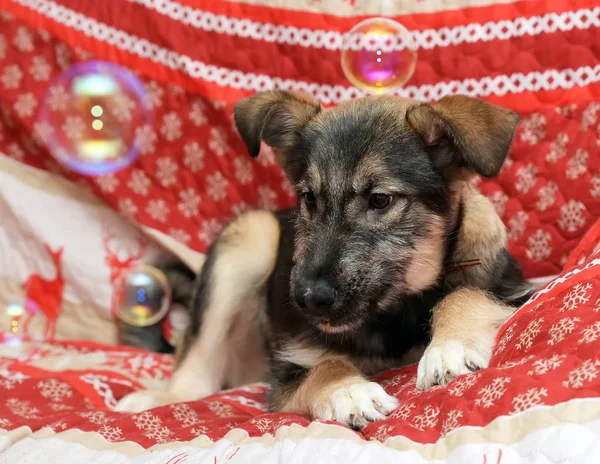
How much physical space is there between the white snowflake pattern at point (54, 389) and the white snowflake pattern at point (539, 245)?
1.72 metres

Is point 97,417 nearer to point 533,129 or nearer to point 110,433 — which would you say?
point 110,433

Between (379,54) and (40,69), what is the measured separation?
154 centimetres

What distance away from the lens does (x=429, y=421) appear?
1.43 m

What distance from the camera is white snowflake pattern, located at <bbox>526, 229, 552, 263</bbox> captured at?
271 centimetres

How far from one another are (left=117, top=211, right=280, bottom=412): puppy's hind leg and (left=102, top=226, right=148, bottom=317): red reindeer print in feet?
1.93

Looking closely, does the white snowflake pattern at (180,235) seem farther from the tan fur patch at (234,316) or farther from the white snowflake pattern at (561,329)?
the white snowflake pattern at (561,329)

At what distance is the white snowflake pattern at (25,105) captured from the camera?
310 centimetres

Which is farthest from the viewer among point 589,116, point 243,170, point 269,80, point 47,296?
point 47,296

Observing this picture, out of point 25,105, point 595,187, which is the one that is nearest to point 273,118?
point 595,187

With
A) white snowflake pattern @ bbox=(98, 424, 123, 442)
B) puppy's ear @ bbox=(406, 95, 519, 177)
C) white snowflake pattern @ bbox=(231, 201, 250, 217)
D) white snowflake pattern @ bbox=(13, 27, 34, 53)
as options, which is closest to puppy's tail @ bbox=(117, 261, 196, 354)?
white snowflake pattern @ bbox=(231, 201, 250, 217)

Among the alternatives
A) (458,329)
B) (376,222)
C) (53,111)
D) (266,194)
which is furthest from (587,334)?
(53,111)

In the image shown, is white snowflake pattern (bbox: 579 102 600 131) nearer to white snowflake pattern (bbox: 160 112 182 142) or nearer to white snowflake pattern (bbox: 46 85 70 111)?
white snowflake pattern (bbox: 160 112 182 142)

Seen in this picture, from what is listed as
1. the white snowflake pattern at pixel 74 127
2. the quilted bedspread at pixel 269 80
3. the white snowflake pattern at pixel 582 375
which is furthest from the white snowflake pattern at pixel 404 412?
the white snowflake pattern at pixel 74 127

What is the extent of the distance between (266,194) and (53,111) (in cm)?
94
